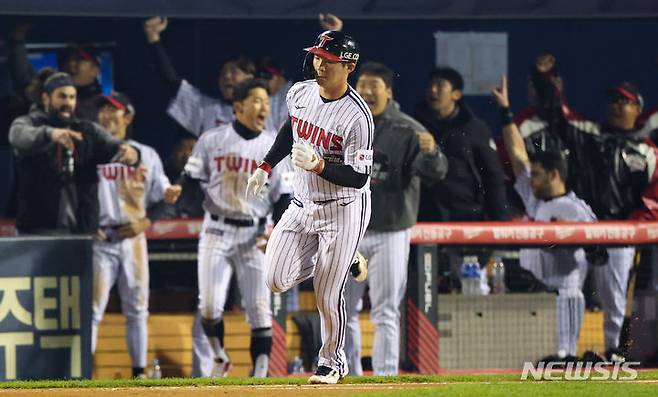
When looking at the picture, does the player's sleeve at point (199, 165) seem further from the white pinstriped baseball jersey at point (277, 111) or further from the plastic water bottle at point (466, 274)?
the plastic water bottle at point (466, 274)

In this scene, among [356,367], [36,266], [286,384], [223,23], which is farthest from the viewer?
[223,23]

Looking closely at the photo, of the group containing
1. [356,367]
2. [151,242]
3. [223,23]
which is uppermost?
[223,23]

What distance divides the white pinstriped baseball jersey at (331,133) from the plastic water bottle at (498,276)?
356 cm

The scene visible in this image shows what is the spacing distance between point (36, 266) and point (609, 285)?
4635 millimetres

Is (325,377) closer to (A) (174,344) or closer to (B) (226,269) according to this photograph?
(B) (226,269)

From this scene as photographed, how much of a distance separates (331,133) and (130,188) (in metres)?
4.20

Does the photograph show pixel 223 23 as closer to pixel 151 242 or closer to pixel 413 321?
pixel 151 242

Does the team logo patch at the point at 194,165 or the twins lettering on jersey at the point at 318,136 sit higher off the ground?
the twins lettering on jersey at the point at 318,136

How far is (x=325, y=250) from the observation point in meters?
10.8

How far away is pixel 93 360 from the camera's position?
1399 centimetres

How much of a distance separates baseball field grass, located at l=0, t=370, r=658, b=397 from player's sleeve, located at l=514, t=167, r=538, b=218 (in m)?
2.93

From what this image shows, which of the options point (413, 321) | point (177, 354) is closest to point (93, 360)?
point (177, 354)

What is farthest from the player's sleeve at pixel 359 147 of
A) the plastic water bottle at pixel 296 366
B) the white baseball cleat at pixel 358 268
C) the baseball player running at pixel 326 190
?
the plastic water bottle at pixel 296 366

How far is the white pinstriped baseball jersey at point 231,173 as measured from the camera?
13.7 meters
